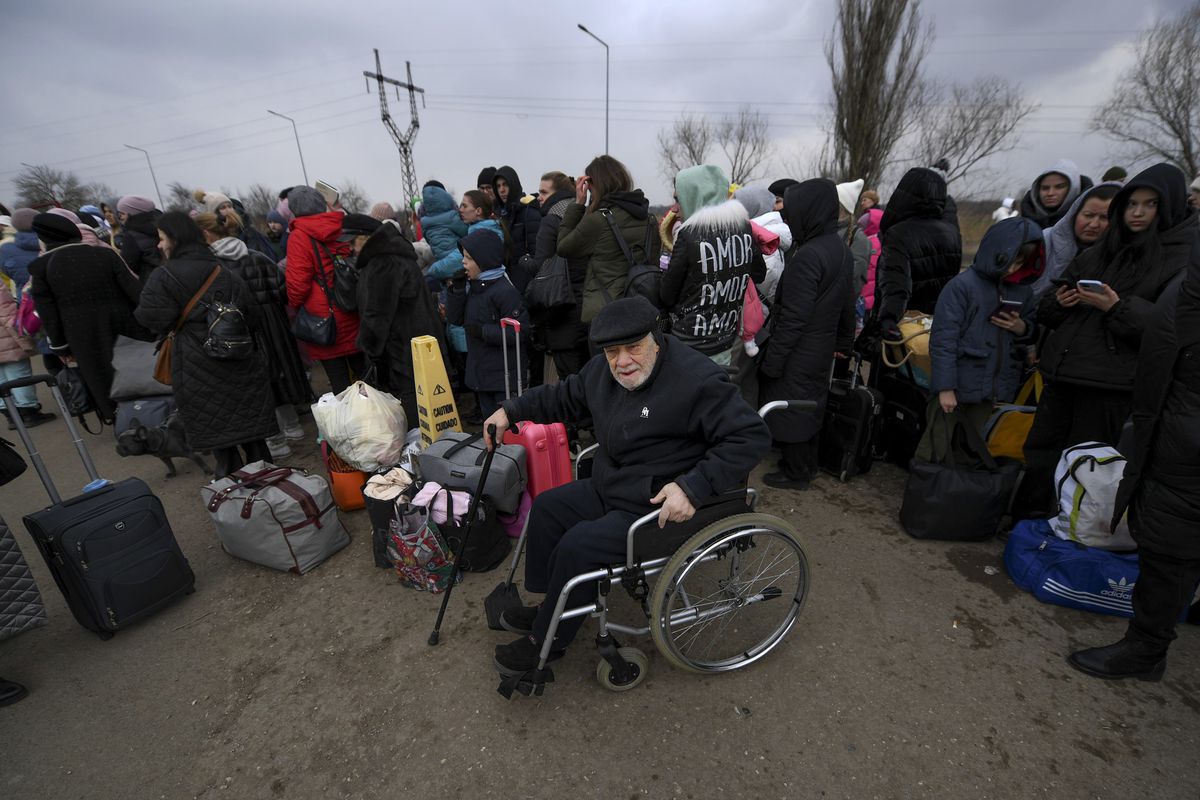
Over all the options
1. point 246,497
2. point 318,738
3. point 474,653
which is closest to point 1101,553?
point 474,653

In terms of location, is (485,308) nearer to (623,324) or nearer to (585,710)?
(623,324)

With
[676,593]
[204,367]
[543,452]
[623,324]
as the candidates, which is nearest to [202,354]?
[204,367]

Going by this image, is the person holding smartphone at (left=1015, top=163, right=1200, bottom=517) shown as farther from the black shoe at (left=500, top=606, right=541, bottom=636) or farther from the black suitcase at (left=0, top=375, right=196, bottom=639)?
the black suitcase at (left=0, top=375, right=196, bottom=639)

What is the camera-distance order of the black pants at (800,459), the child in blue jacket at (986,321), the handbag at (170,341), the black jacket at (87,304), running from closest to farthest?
the child in blue jacket at (986,321)
the handbag at (170,341)
the black pants at (800,459)
the black jacket at (87,304)

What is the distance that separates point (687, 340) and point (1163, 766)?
2.55 m

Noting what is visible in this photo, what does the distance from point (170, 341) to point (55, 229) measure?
1.57m

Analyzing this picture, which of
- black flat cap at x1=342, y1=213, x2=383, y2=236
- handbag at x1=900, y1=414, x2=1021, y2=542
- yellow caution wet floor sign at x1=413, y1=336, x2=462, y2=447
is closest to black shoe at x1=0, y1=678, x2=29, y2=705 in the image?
yellow caution wet floor sign at x1=413, y1=336, x2=462, y2=447

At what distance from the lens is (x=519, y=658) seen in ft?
6.69

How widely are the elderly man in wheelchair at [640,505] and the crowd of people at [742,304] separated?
22 cm

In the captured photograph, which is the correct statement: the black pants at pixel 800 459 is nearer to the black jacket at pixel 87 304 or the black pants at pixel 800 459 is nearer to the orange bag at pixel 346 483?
the orange bag at pixel 346 483

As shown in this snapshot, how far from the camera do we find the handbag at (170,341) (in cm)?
315

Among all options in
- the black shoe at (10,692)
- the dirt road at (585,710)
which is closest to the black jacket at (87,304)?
the dirt road at (585,710)

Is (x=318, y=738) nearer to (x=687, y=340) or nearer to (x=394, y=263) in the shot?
(x=687, y=340)

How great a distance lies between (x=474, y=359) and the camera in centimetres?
411
